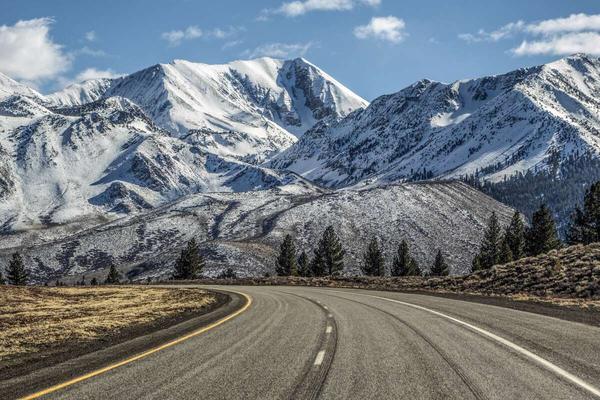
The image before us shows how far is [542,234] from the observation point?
8275 cm

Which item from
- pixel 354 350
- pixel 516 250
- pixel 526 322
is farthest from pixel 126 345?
pixel 516 250

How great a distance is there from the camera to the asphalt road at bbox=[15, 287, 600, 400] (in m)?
9.04

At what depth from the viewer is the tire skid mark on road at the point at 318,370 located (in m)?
8.91

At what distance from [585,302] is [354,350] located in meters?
15.7

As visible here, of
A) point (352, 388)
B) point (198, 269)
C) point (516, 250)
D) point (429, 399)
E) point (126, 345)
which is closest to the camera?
point (429, 399)

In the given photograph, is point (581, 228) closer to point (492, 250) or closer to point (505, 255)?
point (505, 255)

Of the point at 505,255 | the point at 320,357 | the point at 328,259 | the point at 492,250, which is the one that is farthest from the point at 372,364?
the point at 492,250

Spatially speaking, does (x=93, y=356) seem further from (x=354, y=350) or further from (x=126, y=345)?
(x=354, y=350)

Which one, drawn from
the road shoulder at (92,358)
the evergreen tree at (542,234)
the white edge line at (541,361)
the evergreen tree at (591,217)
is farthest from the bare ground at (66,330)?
the evergreen tree at (542,234)

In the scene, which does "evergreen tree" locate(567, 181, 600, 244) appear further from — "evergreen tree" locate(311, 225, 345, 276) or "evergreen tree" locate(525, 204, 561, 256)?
"evergreen tree" locate(311, 225, 345, 276)

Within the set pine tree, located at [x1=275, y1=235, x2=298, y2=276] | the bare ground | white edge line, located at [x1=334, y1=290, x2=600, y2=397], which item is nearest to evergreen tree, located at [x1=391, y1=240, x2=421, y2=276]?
pine tree, located at [x1=275, y1=235, x2=298, y2=276]

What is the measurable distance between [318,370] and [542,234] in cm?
8117

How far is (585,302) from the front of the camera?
23.5 metres

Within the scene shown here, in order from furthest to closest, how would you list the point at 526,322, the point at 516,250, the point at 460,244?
the point at 460,244 < the point at 516,250 < the point at 526,322
